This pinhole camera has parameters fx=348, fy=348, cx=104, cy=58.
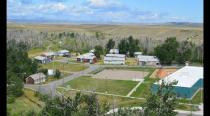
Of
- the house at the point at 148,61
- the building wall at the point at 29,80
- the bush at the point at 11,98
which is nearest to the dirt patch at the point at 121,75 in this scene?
the house at the point at 148,61

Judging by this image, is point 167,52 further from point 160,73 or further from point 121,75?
point 121,75

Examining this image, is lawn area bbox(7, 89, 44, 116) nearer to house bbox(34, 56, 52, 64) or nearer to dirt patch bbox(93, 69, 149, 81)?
dirt patch bbox(93, 69, 149, 81)

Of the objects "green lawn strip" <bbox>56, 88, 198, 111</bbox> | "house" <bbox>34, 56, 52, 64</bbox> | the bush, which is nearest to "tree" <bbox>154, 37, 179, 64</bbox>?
"house" <bbox>34, 56, 52, 64</bbox>

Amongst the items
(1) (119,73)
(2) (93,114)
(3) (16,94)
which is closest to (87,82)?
(1) (119,73)

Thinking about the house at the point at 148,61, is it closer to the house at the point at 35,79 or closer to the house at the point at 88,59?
the house at the point at 88,59

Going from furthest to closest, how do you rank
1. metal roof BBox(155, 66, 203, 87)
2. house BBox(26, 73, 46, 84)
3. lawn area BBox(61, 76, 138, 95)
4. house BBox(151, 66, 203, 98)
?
house BBox(26, 73, 46, 84), lawn area BBox(61, 76, 138, 95), metal roof BBox(155, 66, 203, 87), house BBox(151, 66, 203, 98)
